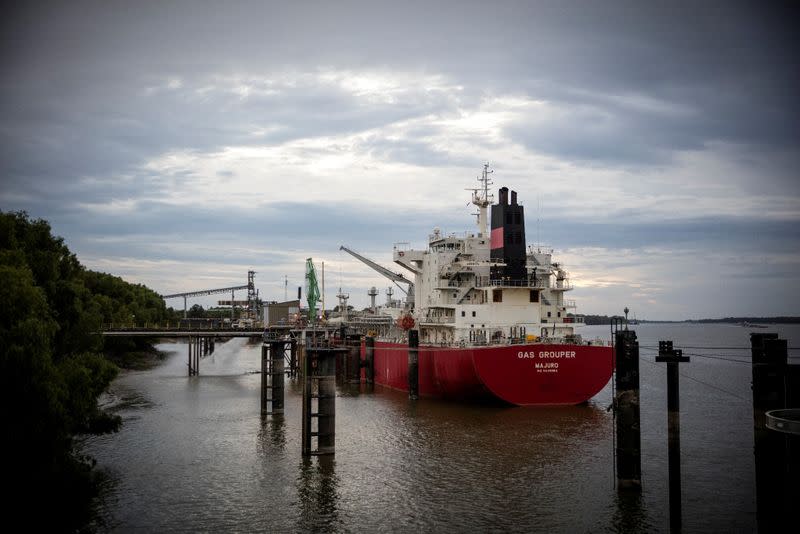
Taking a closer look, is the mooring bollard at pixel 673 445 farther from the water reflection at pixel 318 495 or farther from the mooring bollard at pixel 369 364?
the mooring bollard at pixel 369 364

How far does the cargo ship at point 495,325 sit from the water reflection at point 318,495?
1475 centimetres

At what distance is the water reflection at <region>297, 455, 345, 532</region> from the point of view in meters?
22.3

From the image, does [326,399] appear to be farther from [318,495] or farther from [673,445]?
[673,445]

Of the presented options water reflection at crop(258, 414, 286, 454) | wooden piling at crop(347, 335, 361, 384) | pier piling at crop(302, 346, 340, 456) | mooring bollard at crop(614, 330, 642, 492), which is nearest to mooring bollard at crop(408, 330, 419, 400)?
water reflection at crop(258, 414, 286, 454)

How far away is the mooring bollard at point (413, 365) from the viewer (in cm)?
4797

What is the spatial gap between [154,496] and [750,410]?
40422 millimetres

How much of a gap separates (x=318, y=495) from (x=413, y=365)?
23483mm

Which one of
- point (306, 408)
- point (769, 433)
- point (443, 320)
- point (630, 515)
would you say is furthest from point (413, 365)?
point (769, 433)

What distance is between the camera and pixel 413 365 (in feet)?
159

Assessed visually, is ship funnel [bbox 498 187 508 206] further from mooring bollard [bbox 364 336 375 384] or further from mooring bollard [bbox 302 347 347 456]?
mooring bollard [bbox 364 336 375 384]

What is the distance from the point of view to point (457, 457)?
102ft

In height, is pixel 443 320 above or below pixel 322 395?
above

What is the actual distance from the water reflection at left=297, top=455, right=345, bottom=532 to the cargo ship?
14.8 m

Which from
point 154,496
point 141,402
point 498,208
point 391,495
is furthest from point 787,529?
point 141,402
